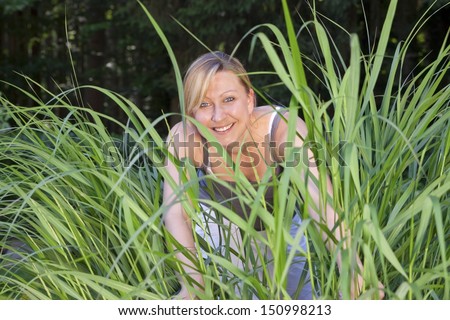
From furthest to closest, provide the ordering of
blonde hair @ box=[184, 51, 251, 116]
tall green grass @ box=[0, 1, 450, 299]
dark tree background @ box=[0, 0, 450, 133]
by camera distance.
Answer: dark tree background @ box=[0, 0, 450, 133] → blonde hair @ box=[184, 51, 251, 116] → tall green grass @ box=[0, 1, 450, 299]

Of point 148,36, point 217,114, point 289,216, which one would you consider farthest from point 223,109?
point 148,36

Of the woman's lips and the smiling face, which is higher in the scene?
the smiling face

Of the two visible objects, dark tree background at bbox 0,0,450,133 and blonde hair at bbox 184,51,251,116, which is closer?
blonde hair at bbox 184,51,251,116

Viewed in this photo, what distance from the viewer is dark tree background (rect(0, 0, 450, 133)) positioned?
8.79 meters

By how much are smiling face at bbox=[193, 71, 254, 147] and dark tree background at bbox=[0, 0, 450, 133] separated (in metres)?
3.20

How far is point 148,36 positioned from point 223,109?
982 cm

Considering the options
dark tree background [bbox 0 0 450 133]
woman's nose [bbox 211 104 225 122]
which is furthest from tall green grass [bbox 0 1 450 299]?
dark tree background [bbox 0 0 450 133]

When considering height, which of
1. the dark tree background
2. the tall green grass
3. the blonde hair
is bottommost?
the dark tree background

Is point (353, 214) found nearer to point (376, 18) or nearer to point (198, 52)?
point (198, 52)

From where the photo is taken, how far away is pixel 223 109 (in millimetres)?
2463

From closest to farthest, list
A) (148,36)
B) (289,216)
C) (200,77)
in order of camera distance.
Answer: (289,216) → (200,77) → (148,36)

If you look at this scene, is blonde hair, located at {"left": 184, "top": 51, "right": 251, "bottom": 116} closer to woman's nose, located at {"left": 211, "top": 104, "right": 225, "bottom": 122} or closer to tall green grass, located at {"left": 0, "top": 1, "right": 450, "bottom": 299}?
woman's nose, located at {"left": 211, "top": 104, "right": 225, "bottom": 122}

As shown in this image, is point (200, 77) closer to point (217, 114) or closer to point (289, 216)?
point (217, 114)

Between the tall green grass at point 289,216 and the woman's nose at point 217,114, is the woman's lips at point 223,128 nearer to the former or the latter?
the woman's nose at point 217,114
